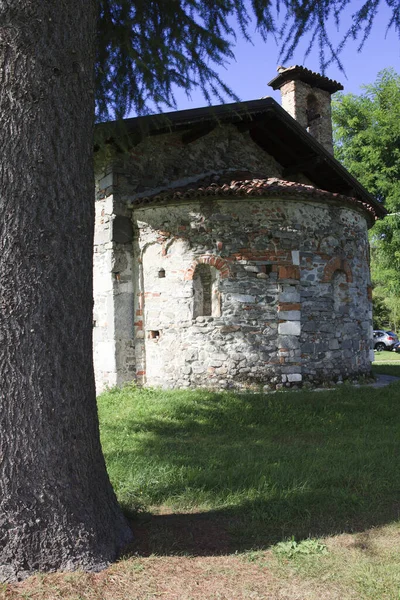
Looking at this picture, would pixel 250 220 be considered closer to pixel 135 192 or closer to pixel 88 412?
pixel 135 192

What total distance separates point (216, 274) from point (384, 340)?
65.4ft

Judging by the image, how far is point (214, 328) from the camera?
28.7 feet

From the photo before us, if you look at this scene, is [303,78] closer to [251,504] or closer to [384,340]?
[251,504]

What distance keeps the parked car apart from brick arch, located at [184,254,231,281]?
19762 millimetres

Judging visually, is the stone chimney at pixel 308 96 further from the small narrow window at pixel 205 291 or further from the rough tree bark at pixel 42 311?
the rough tree bark at pixel 42 311

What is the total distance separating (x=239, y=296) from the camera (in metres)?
8.74

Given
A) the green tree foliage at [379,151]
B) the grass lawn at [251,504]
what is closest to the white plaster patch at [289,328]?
the grass lawn at [251,504]

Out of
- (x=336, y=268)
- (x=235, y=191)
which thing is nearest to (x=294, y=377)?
(x=336, y=268)

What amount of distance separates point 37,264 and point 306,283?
6.64 m

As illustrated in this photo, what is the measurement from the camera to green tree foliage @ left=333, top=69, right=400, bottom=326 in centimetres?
1964

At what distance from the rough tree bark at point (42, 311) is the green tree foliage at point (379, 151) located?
18.0 metres

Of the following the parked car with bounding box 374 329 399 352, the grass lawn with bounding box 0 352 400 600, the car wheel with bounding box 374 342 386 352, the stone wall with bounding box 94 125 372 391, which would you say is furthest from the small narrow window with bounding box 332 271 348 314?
the car wheel with bounding box 374 342 386 352

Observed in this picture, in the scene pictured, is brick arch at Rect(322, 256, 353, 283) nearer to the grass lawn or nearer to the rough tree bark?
the grass lawn

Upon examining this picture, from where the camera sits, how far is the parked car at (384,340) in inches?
1033
